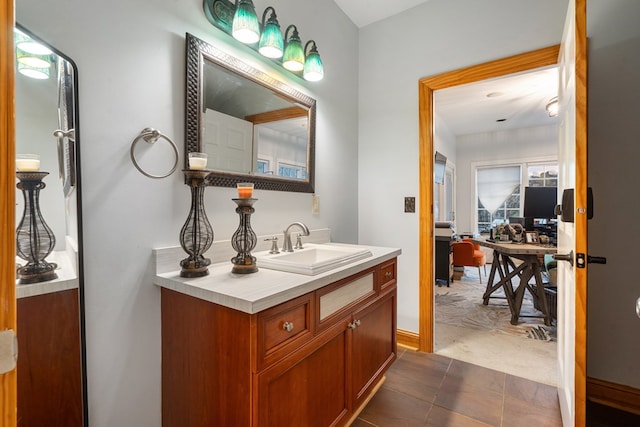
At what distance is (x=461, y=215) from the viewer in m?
6.51

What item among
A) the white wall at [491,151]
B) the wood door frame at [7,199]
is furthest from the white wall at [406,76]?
the white wall at [491,151]

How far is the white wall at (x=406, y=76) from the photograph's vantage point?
80.0 inches

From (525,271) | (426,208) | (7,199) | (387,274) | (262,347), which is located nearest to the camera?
(7,199)

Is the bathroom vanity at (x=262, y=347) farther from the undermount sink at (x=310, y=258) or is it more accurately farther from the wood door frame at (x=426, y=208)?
the wood door frame at (x=426, y=208)

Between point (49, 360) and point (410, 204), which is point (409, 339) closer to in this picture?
point (410, 204)

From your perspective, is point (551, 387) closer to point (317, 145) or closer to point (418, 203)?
point (418, 203)

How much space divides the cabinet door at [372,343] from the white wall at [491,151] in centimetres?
538

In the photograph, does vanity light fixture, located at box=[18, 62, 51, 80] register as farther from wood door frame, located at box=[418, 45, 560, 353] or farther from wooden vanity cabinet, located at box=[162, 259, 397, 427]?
wood door frame, located at box=[418, 45, 560, 353]

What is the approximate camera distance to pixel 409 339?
94.2 inches

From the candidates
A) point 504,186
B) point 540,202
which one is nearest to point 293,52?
point 540,202

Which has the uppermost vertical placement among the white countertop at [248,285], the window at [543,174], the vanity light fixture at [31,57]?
the window at [543,174]

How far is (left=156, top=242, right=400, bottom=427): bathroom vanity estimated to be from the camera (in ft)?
3.06

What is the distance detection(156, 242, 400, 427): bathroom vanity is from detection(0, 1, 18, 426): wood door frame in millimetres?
515

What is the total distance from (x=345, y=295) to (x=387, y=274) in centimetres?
53
